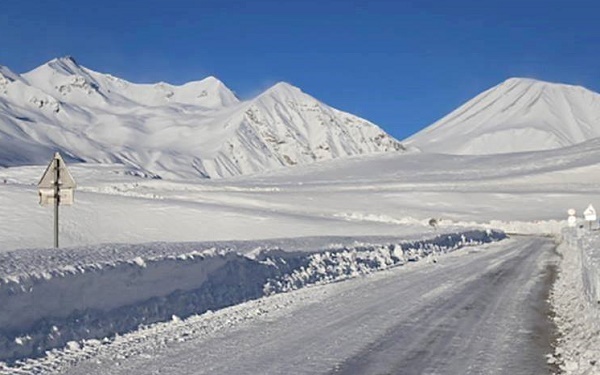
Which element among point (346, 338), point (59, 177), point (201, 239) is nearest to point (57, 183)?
point (59, 177)

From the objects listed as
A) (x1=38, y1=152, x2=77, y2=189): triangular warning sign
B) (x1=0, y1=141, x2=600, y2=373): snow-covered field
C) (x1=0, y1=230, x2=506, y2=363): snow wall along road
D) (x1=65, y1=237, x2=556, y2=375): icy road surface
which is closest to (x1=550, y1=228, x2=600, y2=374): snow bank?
(x1=65, y1=237, x2=556, y2=375): icy road surface

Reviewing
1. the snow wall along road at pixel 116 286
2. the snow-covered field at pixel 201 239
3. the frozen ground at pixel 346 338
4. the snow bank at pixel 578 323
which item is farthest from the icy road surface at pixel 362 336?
the snow-covered field at pixel 201 239

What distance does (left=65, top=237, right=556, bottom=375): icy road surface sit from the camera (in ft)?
31.6

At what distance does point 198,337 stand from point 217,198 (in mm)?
76431

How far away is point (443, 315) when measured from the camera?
556 inches

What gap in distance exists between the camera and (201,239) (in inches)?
1598

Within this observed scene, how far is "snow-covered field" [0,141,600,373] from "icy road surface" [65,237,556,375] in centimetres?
90

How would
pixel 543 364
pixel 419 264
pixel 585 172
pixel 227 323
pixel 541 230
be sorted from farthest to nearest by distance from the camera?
pixel 585 172, pixel 541 230, pixel 419 264, pixel 227 323, pixel 543 364

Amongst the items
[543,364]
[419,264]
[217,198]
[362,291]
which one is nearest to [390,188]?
[217,198]

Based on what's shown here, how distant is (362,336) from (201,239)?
29.5 metres

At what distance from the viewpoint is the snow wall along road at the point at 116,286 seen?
11.0 metres

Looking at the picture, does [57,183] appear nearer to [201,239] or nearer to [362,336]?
[362,336]

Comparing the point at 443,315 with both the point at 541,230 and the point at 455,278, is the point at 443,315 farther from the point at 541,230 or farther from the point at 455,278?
the point at 541,230

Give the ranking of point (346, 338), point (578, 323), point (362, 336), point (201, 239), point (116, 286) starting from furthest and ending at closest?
point (201, 239) → point (116, 286) → point (578, 323) → point (362, 336) → point (346, 338)
